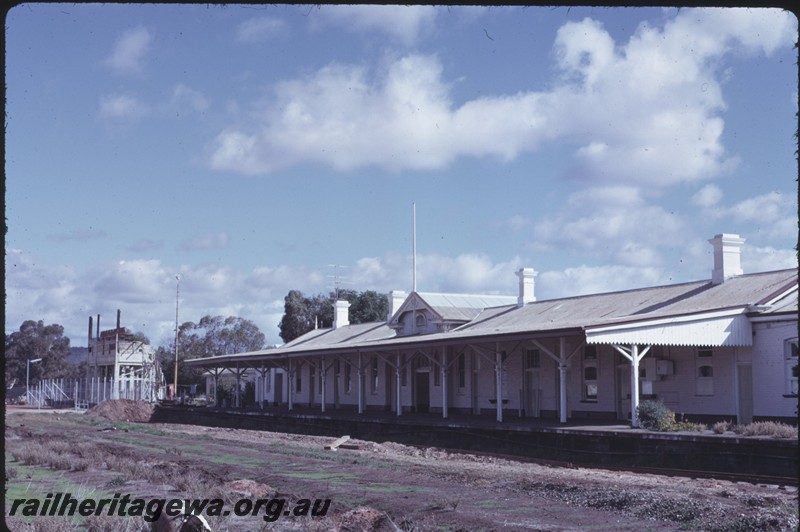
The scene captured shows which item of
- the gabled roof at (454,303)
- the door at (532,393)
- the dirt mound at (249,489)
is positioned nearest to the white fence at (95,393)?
the gabled roof at (454,303)

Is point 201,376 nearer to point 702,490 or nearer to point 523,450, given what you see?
point 523,450

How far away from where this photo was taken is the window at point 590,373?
1084 inches

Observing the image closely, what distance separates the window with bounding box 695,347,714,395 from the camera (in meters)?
24.2

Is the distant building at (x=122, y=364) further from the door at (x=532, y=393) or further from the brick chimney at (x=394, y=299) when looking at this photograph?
the door at (x=532, y=393)

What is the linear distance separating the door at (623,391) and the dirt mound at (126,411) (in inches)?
1306

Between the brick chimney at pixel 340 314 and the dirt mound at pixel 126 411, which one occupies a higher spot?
the brick chimney at pixel 340 314

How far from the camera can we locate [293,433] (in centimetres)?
3781

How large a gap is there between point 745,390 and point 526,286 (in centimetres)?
1338

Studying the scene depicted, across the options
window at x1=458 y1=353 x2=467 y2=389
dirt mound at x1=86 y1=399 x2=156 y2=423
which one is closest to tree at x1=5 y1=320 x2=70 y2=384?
dirt mound at x1=86 y1=399 x2=156 y2=423

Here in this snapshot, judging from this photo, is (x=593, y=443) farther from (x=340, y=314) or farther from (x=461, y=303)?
(x=340, y=314)

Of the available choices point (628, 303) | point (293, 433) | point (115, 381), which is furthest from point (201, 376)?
point (628, 303)

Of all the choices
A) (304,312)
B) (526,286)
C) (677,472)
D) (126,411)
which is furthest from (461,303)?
(304,312)

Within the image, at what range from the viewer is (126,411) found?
169 feet

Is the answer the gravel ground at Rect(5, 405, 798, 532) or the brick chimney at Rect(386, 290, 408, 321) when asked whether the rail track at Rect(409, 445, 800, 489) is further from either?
the brick chimney at Rect(386, 290, 408, 321)
